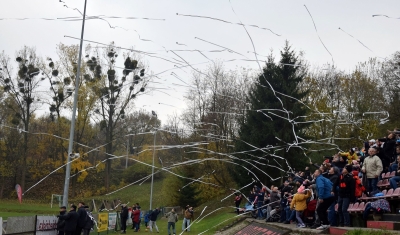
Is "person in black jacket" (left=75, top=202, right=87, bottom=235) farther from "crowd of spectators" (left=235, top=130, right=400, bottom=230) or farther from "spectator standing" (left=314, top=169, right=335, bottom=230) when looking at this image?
"spectator standing" (left=314, top=169, right=335, bottom=230)

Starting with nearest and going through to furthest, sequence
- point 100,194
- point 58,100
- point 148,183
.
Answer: point 58,100
point 100,194
point 148,183

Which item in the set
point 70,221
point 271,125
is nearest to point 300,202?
point 70,221

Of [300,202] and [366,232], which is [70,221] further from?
[366,232]

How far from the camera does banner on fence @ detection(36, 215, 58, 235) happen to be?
18.2 m

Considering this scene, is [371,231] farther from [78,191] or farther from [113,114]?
[78,191]

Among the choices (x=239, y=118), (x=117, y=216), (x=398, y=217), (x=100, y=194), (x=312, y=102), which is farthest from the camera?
(x=100, y=194)

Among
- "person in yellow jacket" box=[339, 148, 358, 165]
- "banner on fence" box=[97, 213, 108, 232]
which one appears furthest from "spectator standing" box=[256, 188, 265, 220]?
"banner on fence" box=[97, 213, 108, 232]

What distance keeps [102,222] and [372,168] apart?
17177 millimetres

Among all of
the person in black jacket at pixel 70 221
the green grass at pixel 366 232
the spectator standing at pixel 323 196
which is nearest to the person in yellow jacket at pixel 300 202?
the spectator standing at pixel 323 196

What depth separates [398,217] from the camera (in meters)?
11.4

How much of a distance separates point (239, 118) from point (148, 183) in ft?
127

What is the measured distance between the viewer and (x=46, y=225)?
1870 centimetres

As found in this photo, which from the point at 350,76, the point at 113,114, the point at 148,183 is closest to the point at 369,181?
the point at 113,114

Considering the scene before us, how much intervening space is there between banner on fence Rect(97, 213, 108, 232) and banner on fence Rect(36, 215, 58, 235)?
642 centimetres
